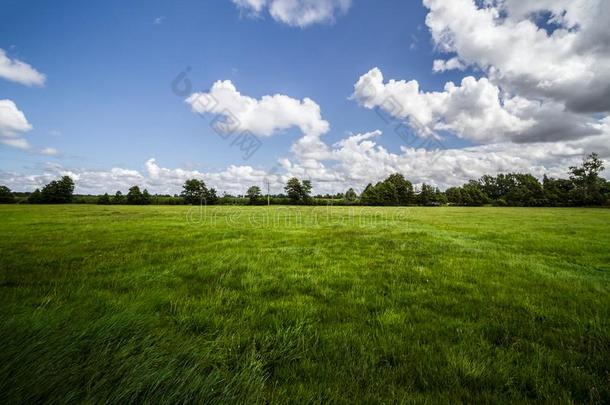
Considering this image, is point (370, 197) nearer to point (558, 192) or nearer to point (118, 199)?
point (558, 192)

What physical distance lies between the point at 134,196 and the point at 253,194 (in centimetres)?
4730

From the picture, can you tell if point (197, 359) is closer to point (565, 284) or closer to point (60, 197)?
point (565, 284)

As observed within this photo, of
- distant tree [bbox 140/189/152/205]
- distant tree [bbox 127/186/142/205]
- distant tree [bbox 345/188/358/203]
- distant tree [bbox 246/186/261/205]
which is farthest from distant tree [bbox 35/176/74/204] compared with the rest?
distant tree [bbox 345/188/358/203]

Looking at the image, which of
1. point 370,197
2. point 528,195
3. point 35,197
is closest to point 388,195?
point 370,197

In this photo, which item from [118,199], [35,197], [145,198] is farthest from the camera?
[145,198]

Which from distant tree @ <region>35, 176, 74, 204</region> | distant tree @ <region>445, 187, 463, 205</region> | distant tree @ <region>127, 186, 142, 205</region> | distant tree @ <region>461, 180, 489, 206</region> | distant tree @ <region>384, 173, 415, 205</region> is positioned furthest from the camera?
distant tree @ <region>445, 187, 463, 205</region>

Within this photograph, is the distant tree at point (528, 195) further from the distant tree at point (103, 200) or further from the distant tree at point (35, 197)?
the distant tree at point (35, 197)

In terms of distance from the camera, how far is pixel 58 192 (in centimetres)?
9269

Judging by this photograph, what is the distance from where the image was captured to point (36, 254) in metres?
8.43

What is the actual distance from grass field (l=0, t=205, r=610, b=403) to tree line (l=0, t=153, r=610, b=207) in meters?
86.3

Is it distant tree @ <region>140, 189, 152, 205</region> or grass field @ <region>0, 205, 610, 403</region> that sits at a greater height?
distant tree @ <region>140, 189, 152, 205</region>

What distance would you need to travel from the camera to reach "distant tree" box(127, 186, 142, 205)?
98838mm

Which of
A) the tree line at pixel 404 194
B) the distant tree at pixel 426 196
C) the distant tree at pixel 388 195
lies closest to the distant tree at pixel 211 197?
the tree line at pixel 404 194

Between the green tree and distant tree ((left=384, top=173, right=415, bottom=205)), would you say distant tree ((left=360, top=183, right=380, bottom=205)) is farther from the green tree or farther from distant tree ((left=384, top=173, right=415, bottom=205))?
the green tree
